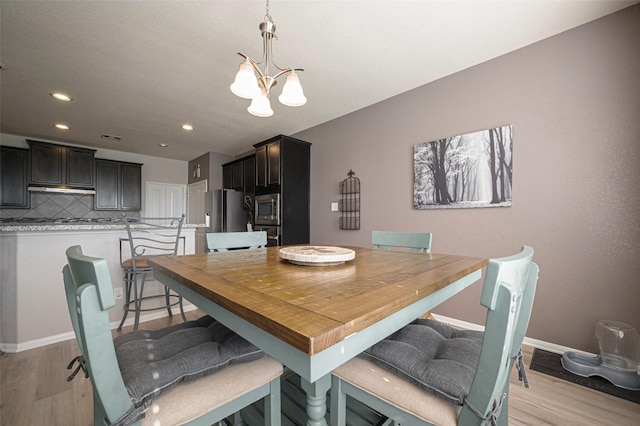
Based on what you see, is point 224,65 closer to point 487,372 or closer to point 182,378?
point 182,378

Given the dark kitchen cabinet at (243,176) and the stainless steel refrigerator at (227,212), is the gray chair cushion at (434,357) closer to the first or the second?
the dark kitchen cabinet at (243,176)

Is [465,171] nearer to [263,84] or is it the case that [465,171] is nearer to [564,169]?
[564,169]

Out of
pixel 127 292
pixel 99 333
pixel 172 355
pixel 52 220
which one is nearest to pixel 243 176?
pixel 127 292

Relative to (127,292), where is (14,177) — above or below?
above

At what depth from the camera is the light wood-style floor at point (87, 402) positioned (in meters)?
1.33

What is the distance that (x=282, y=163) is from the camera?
383 centimetres

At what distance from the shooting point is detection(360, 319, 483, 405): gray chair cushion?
0.71 metres

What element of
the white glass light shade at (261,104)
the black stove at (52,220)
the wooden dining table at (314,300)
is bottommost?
the wooden dining table at (314,300)

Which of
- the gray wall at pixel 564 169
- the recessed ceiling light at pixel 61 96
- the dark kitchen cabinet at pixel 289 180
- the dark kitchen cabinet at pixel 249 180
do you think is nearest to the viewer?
the gray wall at pixel 564 169

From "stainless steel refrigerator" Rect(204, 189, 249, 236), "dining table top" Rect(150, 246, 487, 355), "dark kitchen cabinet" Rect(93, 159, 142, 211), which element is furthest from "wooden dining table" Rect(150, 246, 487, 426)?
"dark kitchen cabinet" Rect(93, 159, 142, 211)

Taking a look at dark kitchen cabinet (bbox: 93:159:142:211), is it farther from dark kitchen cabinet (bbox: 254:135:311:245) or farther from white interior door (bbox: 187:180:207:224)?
dark kitchen cabinet (bbox: 254:135:311:245)

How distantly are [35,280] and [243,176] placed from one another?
3174 millimetres

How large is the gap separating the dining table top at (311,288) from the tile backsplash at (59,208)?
5.19 meters

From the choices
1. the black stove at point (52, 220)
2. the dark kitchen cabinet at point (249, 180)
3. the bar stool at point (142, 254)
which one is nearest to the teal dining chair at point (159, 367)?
the bar stool at point (142, 254)
